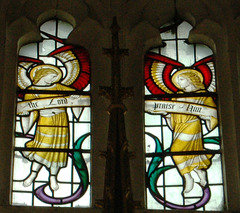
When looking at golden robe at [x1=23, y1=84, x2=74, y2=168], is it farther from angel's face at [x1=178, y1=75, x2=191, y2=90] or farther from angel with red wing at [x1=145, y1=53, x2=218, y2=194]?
angel's face at [x1=178, y1=75, x2=191, y2=90]

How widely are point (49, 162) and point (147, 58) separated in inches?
72.2

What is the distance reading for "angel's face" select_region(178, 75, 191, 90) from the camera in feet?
36.2

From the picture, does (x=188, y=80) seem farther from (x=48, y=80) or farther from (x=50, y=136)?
(x=50, y=136)

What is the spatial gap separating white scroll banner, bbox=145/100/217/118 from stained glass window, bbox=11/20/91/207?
2.37 ft

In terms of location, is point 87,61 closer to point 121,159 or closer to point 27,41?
point 27,41

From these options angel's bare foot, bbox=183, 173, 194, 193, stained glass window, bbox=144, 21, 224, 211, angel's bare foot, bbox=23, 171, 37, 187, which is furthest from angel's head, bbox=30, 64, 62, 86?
angel's bare foot, bbox=183, 173, 194, 193

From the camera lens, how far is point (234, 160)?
10.2 m

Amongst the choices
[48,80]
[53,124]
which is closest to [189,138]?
[53,124]

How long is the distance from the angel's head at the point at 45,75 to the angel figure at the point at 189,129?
1369 millimetres

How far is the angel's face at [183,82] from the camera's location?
11.0 meters

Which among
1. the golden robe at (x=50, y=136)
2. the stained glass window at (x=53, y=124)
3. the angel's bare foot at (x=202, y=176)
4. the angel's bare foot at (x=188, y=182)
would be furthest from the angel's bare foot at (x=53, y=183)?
the angel's bare foot at (x=202, y=176)

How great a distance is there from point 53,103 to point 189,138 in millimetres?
1602

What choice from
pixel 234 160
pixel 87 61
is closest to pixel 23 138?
pixel 87 61

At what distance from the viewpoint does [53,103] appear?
35.6 feet
